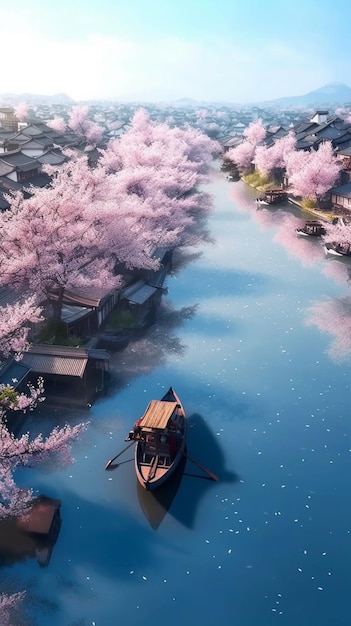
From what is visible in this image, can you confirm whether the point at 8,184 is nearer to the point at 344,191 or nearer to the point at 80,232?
the point at 80,232

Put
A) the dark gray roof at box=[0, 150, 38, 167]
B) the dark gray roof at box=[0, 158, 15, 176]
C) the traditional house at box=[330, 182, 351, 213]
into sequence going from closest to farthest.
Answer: the dark gray roof at box=[0, 158, 15, 176] → the dark gray roof at box=[0, 150, 38, 167] → the traditional house at box=[330, 182, 351, 213]

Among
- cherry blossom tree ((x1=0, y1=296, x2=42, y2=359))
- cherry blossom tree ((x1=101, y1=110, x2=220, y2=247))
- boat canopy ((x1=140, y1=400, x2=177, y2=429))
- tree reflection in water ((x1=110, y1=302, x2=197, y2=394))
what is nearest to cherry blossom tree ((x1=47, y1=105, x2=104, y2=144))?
cherry blossom tree ((x1=101, y1=110, x2=220, y2=247))

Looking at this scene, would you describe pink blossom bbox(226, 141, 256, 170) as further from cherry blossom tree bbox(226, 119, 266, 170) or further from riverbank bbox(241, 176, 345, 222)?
riverbank bbox(241, 176, 345, 222)

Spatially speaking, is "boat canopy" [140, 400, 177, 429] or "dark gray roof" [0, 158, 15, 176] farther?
"dark gray roof" [0, 158, 15, 176]

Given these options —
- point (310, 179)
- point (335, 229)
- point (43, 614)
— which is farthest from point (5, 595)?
point (310, 179)

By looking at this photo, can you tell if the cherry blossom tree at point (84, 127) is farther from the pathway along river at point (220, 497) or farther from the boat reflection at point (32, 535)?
the boat reflection at point (32, 535)

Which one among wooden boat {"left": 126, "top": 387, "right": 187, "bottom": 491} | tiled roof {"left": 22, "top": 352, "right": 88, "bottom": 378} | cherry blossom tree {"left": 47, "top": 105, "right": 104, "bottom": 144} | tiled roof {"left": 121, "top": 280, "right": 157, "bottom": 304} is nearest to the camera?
wooden boat {"left": 126, "top": 387, "right": 187, "bottom": 491}

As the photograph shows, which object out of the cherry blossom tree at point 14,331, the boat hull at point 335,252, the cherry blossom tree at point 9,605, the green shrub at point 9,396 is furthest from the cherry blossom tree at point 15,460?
the boat hull at point 335,252

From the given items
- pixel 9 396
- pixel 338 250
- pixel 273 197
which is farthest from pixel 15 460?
pixel 273 197
